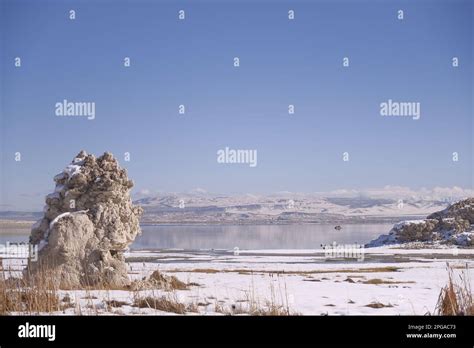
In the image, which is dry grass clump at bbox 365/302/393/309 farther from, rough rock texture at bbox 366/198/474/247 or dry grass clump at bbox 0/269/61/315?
rough rock texture at bbox 366/198/474/247

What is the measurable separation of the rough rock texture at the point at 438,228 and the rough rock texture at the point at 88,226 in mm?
29914

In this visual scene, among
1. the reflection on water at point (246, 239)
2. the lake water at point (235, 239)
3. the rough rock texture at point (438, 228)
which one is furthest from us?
the reflection on water at point (246, 239)

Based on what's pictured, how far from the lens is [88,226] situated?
439 inches

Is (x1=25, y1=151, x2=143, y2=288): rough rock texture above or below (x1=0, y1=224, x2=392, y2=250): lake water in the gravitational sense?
above

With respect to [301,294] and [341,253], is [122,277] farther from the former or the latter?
[341,253]

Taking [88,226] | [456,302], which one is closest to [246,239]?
[88,226]

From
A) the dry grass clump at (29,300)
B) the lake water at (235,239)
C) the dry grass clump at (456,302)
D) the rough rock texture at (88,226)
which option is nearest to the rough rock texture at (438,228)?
the lake water at (235,239)

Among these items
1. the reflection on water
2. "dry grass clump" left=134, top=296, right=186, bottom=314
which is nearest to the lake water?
the reflection on water

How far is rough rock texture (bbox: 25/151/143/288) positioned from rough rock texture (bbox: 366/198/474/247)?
2991cm

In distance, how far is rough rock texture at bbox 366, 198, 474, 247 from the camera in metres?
38.8

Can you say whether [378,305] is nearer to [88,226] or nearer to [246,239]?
[88,226]

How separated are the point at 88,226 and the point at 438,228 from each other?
34.0 metres

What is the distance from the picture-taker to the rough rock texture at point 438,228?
38781 millimetres

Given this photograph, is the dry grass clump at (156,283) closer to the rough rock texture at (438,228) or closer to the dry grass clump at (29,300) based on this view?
the dry grass clump at (29,300)
